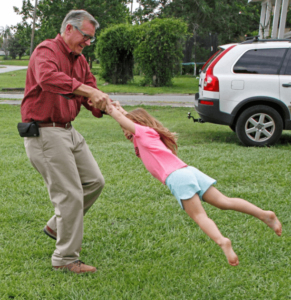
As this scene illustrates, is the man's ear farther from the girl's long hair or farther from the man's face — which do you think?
the girl's long hair

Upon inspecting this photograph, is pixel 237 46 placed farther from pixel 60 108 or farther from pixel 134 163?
pixel 60 108

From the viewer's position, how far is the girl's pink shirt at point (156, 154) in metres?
2.85

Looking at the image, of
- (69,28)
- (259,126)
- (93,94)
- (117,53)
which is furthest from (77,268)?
(117,53)

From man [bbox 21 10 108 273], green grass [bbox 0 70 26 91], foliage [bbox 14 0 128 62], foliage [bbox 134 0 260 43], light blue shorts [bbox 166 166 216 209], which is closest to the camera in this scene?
light blue shorts [bbox 166 166 216 209]

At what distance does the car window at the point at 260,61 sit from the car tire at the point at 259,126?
2.38 ft

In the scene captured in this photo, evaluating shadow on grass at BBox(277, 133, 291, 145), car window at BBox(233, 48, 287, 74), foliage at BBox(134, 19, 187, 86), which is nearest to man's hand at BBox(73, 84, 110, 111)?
car window at BBox(233, 48, 287, 74)

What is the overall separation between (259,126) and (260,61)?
1259 millimetres

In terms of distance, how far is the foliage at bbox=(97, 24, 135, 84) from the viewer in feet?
67.9

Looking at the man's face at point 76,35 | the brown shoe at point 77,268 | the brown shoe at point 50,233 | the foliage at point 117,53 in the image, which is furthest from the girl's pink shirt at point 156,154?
the foliage at point 117,53

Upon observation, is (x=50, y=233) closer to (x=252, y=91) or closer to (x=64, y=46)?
(x=64, y=46)

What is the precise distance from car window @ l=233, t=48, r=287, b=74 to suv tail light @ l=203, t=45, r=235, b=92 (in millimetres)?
Result: 390

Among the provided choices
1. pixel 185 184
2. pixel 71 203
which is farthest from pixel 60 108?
pixel 185 184

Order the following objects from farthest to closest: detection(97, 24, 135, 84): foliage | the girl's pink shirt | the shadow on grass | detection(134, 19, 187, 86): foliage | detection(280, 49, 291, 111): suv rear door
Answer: detection(97, 24, 135, 84): foliage < detection(134, 19, 187, 86): foliage < the shadow on grass < detection(280, 49, 291, 111): suv rear door < the girl's pink shirt

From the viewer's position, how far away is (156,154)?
9.42ft
